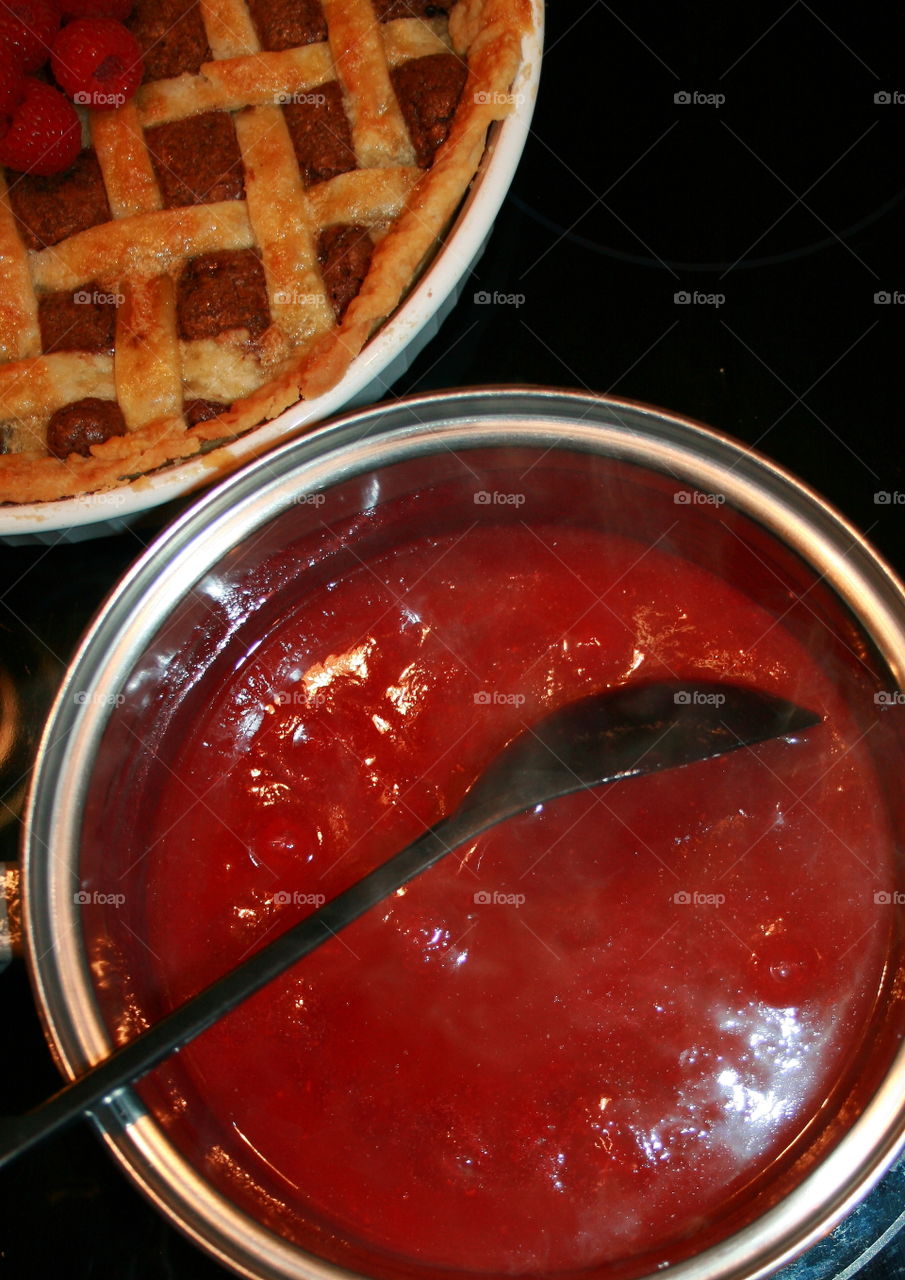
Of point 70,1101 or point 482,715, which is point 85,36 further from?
point 70,1101

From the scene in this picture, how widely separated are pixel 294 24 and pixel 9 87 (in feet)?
1.07

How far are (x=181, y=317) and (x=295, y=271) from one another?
14cm

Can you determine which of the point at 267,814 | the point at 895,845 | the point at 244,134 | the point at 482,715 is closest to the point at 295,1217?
the point at 267,814

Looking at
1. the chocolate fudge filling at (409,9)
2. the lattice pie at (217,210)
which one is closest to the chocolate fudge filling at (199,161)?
the lattice pie at (217,210)

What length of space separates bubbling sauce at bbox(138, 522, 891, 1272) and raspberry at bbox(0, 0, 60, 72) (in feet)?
2.48

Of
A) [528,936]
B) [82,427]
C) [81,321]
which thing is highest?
[81,321]

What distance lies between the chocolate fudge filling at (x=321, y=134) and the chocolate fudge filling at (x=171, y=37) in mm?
137

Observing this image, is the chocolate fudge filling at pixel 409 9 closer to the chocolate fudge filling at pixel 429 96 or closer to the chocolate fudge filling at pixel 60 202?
the chocolate fudge filling at pixel 429 96

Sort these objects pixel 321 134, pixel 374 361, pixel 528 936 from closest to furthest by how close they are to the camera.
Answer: pixel 528 936 → pixel 374 361 → pixel 321 134

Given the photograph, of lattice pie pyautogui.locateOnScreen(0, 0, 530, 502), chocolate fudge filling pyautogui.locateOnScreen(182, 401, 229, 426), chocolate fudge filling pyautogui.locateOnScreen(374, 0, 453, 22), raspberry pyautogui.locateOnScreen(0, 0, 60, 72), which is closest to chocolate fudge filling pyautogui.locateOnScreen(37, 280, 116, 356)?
lattice pie pyautogui.locateOnScreen(0, 0, 530, 502)

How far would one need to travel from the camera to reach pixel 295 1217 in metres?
0.90

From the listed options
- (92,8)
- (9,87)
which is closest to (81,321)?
(9,87)

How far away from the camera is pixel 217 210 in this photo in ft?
3.95

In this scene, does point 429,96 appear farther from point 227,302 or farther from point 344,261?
point 227,302
